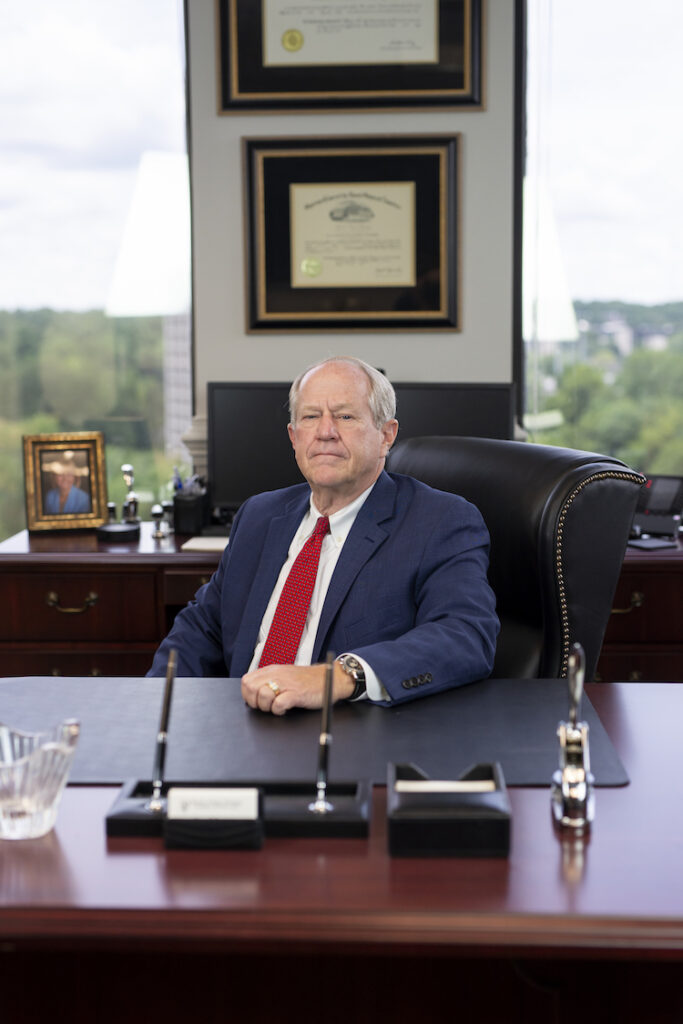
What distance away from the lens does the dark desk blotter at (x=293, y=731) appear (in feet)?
4.50

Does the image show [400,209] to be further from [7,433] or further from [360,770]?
[360,770]

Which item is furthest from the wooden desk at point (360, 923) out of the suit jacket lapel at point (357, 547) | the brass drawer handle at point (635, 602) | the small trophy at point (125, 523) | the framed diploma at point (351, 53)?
the framed diploma at point (351, 53)

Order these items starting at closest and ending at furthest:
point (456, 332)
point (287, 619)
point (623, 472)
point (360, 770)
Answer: point (360, 770)
point (623, 472)
point (287, 619)
point (456, 332)

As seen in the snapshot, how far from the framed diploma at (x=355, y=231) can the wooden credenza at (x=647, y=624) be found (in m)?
1.13

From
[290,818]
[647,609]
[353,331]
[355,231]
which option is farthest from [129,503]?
[290,818]

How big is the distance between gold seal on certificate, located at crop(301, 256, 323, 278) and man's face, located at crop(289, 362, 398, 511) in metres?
1.60

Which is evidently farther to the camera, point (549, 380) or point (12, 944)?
point (549, 380)

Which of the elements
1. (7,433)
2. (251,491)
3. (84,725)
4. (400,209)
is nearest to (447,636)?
(84,725)

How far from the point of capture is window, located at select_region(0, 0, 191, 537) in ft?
12.7

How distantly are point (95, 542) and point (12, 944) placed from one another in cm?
254

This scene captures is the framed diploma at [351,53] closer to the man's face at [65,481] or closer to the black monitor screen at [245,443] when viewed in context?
the black monitor screen at [245,443]

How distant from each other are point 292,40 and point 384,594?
7.80ft

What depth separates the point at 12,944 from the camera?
3.43ft

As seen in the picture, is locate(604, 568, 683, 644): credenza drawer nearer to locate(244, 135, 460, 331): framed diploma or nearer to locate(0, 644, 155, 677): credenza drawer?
locate(244, 135, 460, 331): framed diploma
